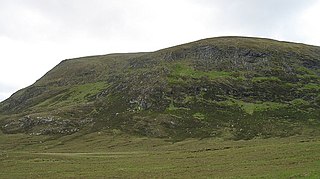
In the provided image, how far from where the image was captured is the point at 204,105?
167000 millimetres

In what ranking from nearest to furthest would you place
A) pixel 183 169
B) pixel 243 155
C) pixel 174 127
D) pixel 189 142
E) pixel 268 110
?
1. pixel 183 169
2. pixel 243 155
3. pixel 189 142
4. pixel 174 127
5. pixel 268 110

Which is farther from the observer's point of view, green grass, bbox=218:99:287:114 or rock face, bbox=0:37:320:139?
green grass, bbox=218:99:287:114

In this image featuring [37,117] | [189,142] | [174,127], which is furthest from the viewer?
[37,117]

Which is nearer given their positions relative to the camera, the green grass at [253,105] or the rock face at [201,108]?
the rock face at [201,108]

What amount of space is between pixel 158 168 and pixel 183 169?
4772 millimetres

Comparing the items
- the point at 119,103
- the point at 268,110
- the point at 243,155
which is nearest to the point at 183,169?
the point at 243,155

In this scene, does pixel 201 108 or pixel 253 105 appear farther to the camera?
pixel 253 105

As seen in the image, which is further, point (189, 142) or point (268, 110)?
point (268, 110)

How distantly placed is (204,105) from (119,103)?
3875 cm

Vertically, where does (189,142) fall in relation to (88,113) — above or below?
below

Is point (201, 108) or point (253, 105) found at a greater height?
point (201, 108)

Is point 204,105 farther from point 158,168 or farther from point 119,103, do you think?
point 158,168

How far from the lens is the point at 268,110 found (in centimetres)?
15962

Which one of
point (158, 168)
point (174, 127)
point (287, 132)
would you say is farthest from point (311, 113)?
point (158, 168)
